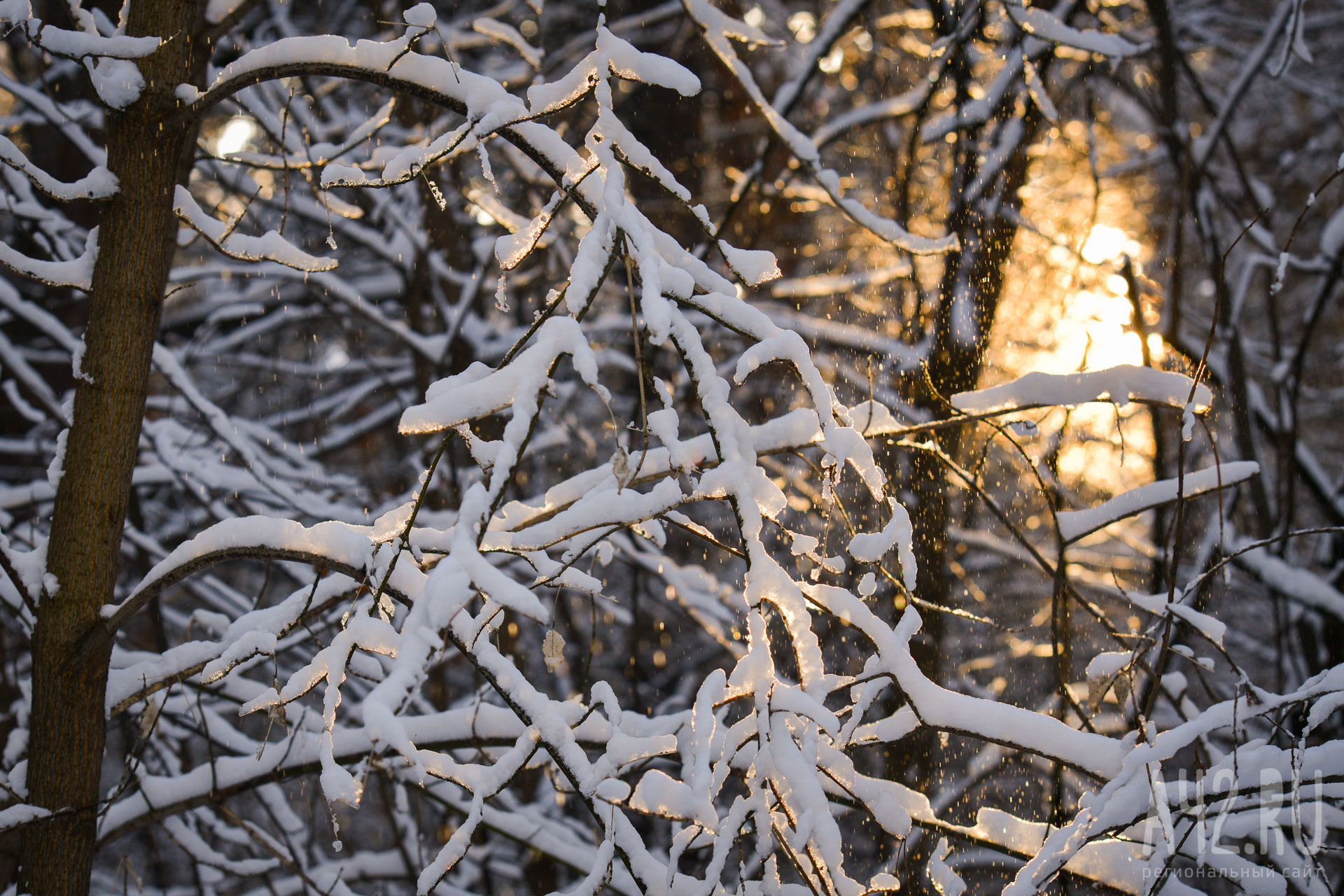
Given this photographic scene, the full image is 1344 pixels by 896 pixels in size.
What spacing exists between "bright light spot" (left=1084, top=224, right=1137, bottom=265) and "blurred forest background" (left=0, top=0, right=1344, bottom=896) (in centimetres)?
8

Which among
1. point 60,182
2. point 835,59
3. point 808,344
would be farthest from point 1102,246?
point 60,182

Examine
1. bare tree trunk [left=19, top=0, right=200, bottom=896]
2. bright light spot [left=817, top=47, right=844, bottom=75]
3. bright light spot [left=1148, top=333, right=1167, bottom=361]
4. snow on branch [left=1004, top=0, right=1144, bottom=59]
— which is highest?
bright light spot [left=817, top=47, right=844, bottom=75]

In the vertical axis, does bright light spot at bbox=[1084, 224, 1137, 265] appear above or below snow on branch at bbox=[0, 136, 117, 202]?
above

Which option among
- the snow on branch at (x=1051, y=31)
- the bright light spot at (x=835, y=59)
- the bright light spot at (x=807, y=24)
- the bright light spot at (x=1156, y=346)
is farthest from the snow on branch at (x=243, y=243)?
the bright light spot at (x=807, y=24)

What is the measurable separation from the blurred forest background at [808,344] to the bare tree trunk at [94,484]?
9 centimetres

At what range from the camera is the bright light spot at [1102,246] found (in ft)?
8.64

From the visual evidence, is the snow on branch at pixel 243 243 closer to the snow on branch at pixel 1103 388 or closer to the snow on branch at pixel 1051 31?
the snow on branch at pixel 1103 388

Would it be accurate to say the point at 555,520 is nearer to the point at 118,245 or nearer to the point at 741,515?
the point at 741,515

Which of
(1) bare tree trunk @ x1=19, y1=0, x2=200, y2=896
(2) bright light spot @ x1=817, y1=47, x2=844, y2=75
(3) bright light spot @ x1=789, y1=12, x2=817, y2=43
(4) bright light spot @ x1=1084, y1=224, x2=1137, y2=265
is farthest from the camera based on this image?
(3) bright light spot @ x1=789, y1=12, x2=817, y2=43

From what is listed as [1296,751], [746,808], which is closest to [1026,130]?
[1296,751]

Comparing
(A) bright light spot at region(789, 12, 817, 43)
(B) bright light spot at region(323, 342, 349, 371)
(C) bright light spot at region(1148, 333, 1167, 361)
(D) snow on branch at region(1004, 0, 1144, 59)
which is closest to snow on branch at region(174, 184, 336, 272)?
(D) snow on branch at region(1004, 0, 1144, 59)

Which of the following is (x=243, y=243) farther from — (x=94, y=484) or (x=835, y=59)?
(x=835, y=59)

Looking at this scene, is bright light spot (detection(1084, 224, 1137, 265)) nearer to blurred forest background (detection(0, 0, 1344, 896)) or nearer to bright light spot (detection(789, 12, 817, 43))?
blurred forest background (detection(0, 0, 1344, 896))

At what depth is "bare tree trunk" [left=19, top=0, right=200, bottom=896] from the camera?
140cm
